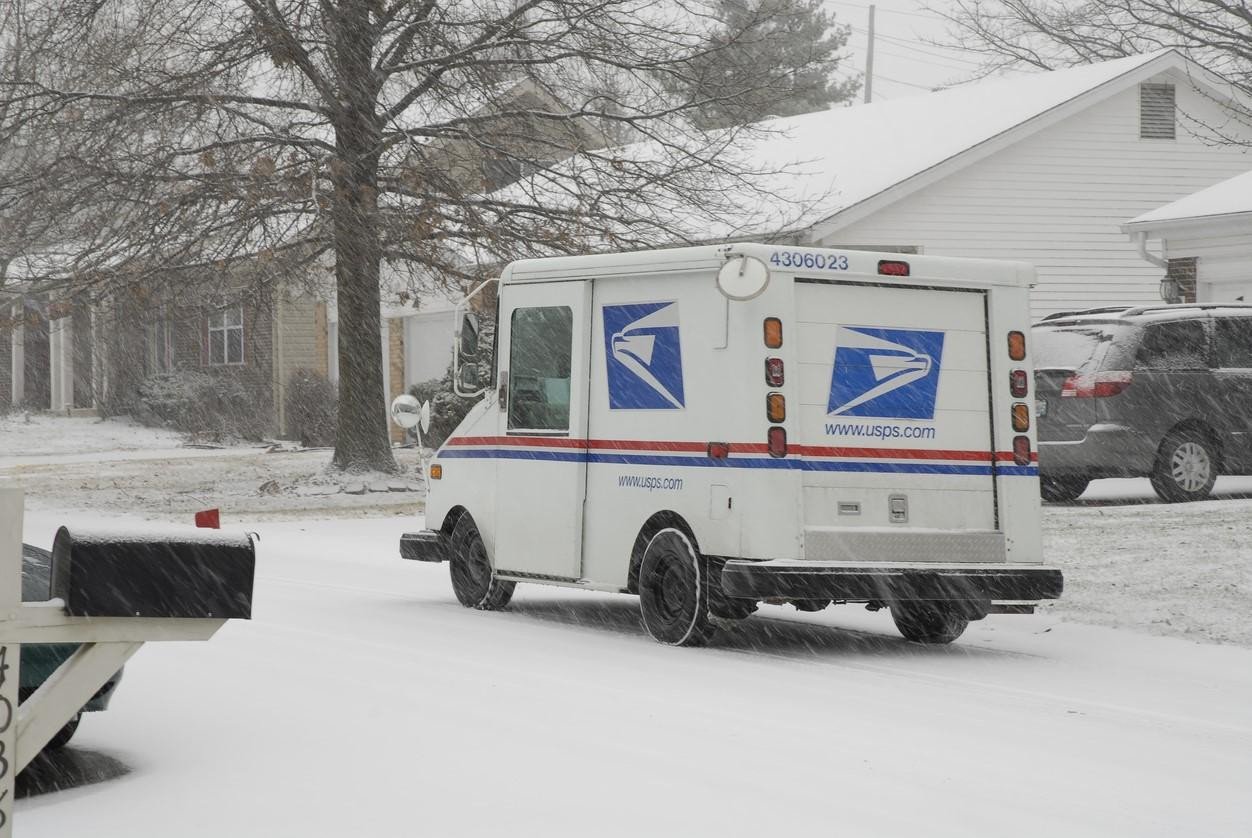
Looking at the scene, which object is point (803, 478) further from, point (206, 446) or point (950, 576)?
point (206, 446)

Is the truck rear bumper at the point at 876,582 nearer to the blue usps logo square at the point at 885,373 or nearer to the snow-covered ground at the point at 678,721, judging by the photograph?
the snow-covered ground at the point at 678,721

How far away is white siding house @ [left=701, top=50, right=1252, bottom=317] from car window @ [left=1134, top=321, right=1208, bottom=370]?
9.74 m

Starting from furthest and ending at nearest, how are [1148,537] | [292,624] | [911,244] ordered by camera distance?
[911,244] < [1148,537] < [292,624]

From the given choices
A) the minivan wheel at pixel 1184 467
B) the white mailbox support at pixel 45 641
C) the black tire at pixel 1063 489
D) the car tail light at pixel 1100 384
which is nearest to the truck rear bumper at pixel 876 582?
the white mailbox support at pixel 45 641

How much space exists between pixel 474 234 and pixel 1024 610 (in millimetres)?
13485

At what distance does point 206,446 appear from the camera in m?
37.3

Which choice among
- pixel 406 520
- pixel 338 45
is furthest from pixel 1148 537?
pixel 338 45

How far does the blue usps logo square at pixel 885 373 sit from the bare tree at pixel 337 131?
12.1 meters

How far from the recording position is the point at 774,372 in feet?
35.2

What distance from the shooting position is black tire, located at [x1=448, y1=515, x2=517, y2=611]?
13.0 m

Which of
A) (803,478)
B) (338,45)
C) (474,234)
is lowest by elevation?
(803,478)

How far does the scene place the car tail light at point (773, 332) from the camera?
422 inches

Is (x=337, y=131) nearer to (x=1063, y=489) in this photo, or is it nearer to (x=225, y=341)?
(x=1063, y=489)

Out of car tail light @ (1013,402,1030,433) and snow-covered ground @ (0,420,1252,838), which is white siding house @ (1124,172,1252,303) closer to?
snow-covered ground @ (0,420,1252,838)
